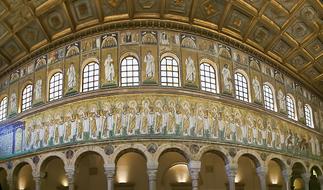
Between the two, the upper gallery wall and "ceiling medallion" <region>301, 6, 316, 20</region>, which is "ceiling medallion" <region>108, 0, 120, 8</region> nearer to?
the upper gallery wall

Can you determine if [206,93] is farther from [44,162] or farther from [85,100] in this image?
[44,162]

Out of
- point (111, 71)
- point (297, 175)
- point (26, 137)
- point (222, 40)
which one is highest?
point (222, 40)

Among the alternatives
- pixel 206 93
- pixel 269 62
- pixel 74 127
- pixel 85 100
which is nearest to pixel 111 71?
pixel 85 100

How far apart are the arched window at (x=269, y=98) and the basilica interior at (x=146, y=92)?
65 mm

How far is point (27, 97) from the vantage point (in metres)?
25.0

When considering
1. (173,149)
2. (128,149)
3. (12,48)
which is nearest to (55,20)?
(12,48)

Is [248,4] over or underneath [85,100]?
over

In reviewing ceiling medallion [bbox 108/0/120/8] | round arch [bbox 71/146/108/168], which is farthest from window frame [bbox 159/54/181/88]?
round arch [bbox 71/146/108/168]

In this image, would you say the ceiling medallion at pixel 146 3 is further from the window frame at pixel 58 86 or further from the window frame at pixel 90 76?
the window frame at pixel 58 86

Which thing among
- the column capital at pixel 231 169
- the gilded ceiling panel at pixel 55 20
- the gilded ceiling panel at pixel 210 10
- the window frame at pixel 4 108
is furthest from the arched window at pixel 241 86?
the window frame at pixel 4 108

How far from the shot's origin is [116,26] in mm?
24188

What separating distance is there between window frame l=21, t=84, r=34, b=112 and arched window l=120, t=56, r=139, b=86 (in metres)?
5.53

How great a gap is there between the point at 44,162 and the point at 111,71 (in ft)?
19.0

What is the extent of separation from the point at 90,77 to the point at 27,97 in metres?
4.15
